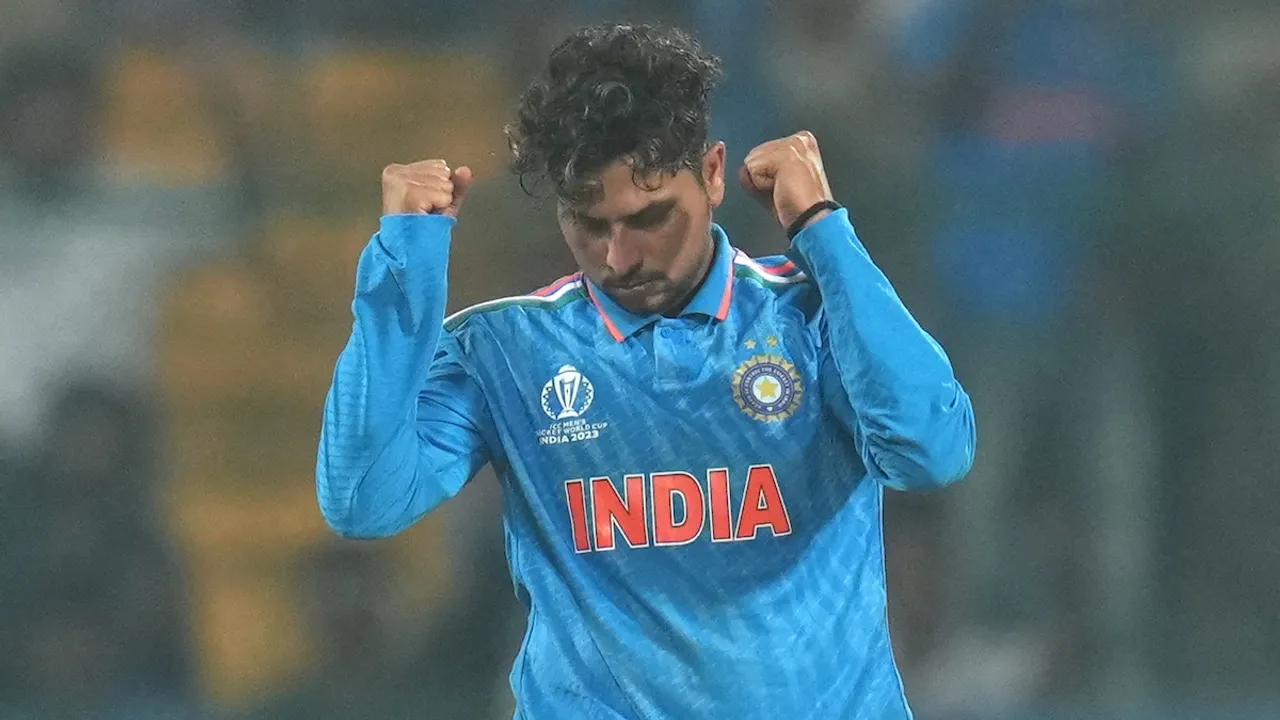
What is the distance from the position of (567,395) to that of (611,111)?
186 mm

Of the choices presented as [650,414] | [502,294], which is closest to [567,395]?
[650,414]

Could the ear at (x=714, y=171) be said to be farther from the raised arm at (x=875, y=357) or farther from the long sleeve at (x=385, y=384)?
the long sleeve at (x=385, y=384)

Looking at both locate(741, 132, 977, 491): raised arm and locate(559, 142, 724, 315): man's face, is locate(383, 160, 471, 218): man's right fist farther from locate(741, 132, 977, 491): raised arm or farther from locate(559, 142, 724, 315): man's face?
locate(741, 132, 977, 491): raised arm

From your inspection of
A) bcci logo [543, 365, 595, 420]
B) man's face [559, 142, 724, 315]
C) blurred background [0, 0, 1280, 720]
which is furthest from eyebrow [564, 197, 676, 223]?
blurred background [0, 0, 1280, 720]

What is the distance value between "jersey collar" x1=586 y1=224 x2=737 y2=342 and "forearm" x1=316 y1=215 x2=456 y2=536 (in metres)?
0.11

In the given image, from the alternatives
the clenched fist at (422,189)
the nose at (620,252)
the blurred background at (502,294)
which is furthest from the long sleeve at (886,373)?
the blurred background at (502,294)

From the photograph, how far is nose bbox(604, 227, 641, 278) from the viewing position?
68cm

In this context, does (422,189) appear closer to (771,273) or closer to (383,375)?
(383,375)

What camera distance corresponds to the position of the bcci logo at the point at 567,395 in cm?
73

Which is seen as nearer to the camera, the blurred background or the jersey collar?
the jersey collar

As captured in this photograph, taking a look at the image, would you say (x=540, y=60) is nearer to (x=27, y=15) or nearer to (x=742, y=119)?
(x=742, y=119)

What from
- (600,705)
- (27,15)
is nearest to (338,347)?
(27,15)

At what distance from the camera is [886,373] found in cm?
63

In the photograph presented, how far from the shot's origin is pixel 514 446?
0.74 meters
